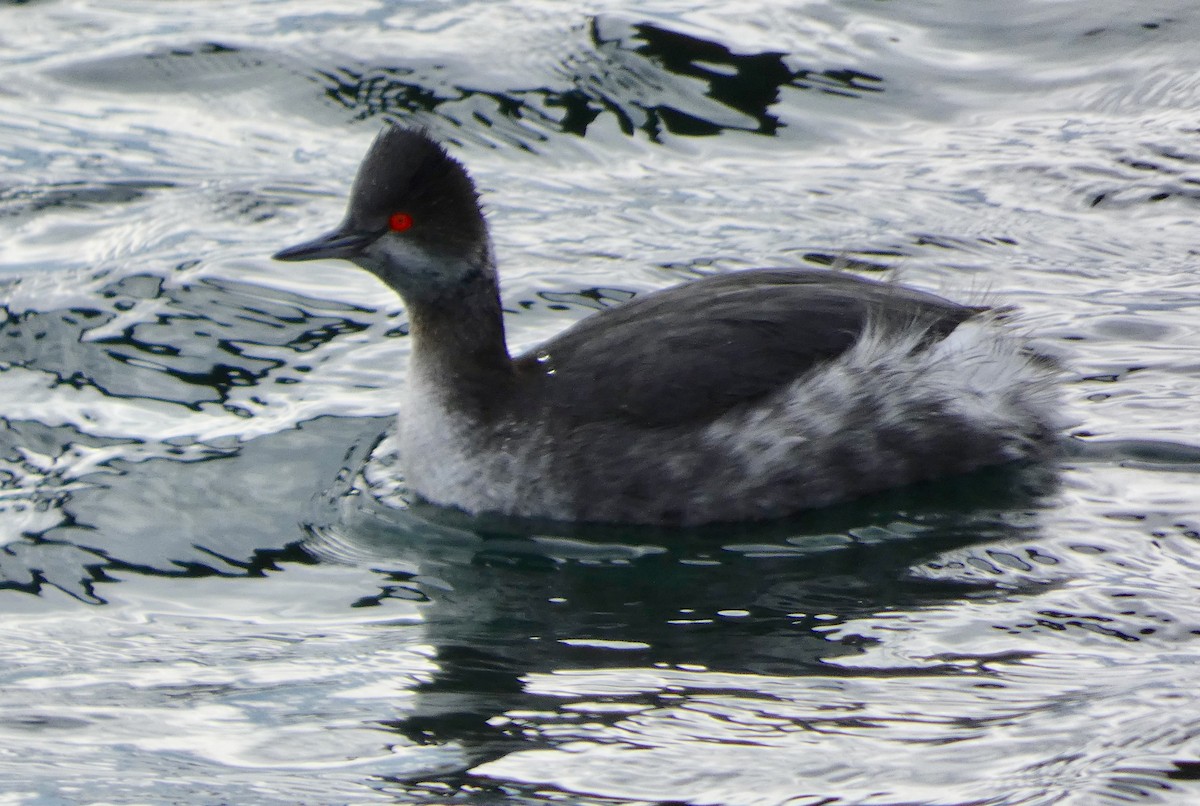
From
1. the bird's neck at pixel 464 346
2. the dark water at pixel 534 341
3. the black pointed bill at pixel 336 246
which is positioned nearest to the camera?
the dark water at pixel 534 341

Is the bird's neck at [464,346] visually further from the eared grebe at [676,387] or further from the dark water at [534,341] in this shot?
the dark water at [534,341]

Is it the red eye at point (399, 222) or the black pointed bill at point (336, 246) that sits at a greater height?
the red eye at point (399, 222)

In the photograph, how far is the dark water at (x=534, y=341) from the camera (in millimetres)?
4680

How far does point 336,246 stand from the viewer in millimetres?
6355

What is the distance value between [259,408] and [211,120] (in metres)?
3.53

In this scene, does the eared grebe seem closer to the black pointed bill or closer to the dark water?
the black pointed bill

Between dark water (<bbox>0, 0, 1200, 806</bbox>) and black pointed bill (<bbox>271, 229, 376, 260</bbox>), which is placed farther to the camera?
black pointed bill (<bbox>271, 229, 376, 260</bbox>)

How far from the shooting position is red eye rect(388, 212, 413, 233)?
636 centimetres

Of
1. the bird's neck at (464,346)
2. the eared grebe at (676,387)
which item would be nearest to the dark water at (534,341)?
the eared grebe at (676,387)

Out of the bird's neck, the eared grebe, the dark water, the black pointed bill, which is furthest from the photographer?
the bird's neck

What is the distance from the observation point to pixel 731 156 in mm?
9648

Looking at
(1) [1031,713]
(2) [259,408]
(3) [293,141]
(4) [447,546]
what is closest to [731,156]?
(3) [293,141]

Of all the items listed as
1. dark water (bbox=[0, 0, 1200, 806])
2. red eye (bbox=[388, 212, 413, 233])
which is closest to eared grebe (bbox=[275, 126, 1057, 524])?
red eye (bbox=[388, 212, 413, 233])

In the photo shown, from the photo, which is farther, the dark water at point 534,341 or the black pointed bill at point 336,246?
the black pointed bill at point 336,246
